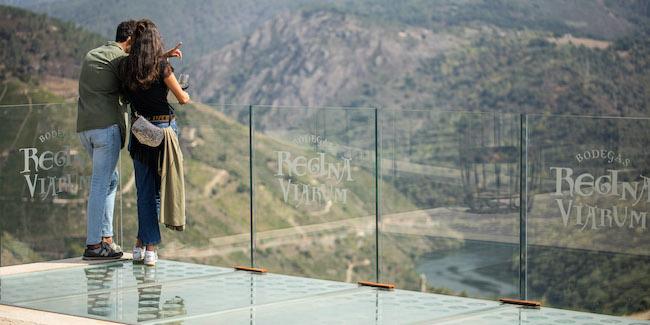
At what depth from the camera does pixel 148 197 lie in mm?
6348

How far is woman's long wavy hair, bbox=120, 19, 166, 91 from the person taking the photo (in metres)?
6.06

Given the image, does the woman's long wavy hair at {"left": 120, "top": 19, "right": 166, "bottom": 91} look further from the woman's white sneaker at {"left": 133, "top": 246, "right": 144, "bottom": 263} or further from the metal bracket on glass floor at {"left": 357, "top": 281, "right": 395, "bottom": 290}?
the metal bracket on glass floor at {"left": 357, "top": 281, "right": 395, "bottom": 290}

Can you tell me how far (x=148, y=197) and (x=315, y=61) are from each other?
4389 cm

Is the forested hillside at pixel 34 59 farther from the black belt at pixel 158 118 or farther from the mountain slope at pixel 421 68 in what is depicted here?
the black belt at pixel 158 118

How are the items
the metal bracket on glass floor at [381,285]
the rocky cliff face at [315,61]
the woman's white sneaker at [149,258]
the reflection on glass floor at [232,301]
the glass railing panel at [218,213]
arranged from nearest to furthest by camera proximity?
1. the reflection on glass floor at [232,301]
2. the metal bracket on glass floor at [381,285]
3. the woman's white sneaker at [149,258]
4. the glass railing panel at [218,213]
5. the rocky cliff face at [315,61]

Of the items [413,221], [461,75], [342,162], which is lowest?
[413,221]

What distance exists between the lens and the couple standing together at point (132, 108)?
6102 millimetres

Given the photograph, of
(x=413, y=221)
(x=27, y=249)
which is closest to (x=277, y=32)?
(x=413, y=221)

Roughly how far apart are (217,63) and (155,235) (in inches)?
1714

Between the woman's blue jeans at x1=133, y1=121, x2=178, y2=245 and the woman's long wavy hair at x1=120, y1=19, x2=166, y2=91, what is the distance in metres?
0.31

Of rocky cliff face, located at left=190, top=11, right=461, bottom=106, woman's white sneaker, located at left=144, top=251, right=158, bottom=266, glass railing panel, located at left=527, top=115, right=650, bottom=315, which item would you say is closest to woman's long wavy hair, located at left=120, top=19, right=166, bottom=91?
woman's white sneaker, located at left=144, top=251, right=158, bottom=266

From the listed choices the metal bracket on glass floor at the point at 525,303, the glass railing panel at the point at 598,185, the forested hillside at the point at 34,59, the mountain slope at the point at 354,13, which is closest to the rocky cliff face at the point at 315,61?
the mountain slope at the point at 354,13

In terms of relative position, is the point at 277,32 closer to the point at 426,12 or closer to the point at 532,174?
the point at 426,12

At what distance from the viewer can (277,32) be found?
167 feet
